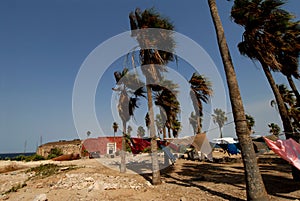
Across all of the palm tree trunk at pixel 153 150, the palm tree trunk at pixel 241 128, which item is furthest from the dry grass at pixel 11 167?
the palm tree trunk at pixel 241 128

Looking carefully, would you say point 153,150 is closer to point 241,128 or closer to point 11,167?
point 241,128

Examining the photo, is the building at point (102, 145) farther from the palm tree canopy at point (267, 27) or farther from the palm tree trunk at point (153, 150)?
the palm tree canopy at point (267, 27)

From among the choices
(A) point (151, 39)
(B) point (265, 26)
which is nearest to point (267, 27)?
(B) point (265, 26)

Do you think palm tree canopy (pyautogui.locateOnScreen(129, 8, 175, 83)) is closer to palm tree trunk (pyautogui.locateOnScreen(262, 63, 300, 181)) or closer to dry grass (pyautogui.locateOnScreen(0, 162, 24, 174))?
palm tree trunk (pyautogui.locateOnScreen(262, 63, 300, 181))

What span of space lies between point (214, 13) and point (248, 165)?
15.9ft

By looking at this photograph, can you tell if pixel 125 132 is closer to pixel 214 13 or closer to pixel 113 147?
pixel 214 13

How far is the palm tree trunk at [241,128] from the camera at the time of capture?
15.4 feet

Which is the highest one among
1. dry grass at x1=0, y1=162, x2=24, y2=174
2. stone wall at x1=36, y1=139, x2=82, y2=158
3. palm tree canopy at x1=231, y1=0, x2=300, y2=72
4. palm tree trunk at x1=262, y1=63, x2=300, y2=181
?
palm tree canopy at x1=231, y1=0, x2=300, y2=72

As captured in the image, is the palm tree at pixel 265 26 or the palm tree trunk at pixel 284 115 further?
the palm tree at pixel 265 26

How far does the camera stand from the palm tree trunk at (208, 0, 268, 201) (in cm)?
468

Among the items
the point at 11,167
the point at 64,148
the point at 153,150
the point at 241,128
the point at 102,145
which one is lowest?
the point at 11,167

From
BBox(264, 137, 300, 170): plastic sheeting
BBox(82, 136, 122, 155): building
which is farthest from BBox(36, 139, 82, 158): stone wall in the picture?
BBox(264, 137, 300, 170): plastic sheeting

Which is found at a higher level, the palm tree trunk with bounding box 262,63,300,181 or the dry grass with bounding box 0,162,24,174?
the palm tree trunk with bounding box 262,63,300,181

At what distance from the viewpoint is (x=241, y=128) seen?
5.13m
